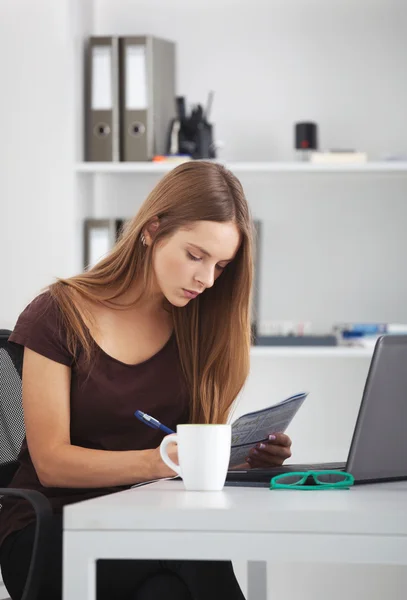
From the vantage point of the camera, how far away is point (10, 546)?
1.37 meters

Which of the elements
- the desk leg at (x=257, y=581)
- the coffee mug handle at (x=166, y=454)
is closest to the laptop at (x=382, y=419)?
the coffee mug handle at (x=166, y=454)

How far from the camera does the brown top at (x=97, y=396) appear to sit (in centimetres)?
146

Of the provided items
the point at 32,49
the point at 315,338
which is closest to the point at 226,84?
the point at 32,49

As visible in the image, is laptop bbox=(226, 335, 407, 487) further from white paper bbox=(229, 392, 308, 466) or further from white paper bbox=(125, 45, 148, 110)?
white paper bbox=(125, 45, 148, 110)

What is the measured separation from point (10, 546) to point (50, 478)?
0.12 metres

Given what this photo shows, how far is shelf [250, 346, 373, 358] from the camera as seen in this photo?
114 inches

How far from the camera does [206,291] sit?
172cm

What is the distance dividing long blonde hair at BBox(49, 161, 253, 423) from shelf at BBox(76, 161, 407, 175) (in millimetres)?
1326

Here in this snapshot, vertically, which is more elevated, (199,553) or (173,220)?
(173,220)

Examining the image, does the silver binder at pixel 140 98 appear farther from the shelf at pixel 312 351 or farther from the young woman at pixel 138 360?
the young woman at pixel 138 360

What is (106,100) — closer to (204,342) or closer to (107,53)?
(107,53)

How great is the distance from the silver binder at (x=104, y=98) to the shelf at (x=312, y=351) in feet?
2.65

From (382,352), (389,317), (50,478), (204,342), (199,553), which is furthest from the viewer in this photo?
(389,317)

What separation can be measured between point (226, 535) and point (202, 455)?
230mm
